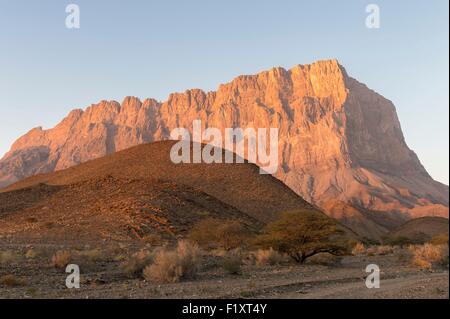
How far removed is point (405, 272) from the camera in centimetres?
2169

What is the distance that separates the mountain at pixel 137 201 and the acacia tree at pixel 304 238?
1569 cm

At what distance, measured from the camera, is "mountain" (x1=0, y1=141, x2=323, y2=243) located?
41.9 meters

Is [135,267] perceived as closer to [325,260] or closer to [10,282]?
[10,282]

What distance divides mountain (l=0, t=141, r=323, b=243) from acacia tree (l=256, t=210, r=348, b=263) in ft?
51.5

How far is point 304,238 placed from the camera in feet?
90.6

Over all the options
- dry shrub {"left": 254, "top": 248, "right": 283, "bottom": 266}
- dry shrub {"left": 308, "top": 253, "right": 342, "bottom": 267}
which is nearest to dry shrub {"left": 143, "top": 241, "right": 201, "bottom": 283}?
dry shrub {"left": 254, "top": 248, "right": 283, "bottom": 266}

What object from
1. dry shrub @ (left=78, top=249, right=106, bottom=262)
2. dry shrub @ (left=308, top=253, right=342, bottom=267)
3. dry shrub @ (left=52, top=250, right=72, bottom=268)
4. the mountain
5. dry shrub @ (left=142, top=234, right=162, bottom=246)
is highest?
the mountain

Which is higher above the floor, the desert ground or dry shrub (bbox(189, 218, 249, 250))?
the desert ground

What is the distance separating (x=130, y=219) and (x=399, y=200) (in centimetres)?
13163

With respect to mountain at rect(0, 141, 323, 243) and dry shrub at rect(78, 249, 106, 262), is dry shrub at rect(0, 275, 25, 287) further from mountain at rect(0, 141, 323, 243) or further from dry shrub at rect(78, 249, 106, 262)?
mountain at rect(0, 141, 323, 243)

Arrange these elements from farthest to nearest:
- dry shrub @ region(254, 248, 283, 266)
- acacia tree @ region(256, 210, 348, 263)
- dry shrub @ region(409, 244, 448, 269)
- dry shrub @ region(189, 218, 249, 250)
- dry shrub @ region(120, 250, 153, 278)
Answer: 1. dry shrub @ region(189, 218, 249, 250)
2. acacia tree @ region(256, 210, 348, 263)
3. dry shrub @ region(254, 248, 283, 266)
4. dry shrub @ region(409, 244, 448, 269)
5. dry shrub @ region(120, 250, 153, 278)

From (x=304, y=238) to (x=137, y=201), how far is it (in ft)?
86.8

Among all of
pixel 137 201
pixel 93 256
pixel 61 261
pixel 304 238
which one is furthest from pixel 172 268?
pixel 137 201

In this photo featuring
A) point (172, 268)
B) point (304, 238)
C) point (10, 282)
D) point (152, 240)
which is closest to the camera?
point (10, 282)
